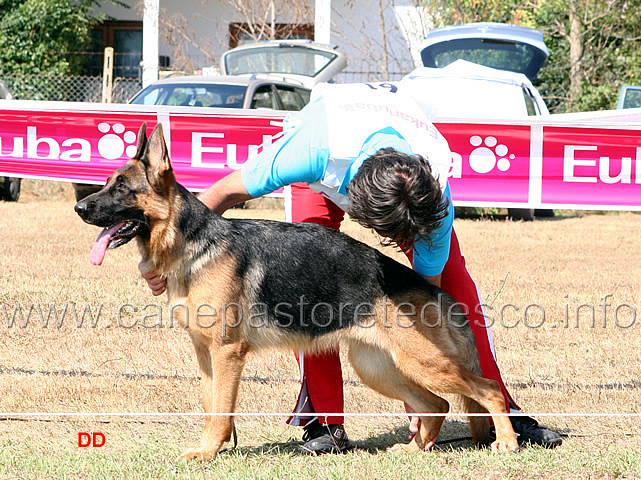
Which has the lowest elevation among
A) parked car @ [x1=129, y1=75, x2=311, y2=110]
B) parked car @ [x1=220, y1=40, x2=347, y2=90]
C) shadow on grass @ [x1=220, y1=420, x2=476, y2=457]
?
shadow on grass @ [x1=220, y1=420, x2=476, y2=457]

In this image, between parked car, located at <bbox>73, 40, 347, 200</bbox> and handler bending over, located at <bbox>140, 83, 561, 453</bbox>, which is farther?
parked car, located at <bbox>73, 40, 347, 200</bbox>

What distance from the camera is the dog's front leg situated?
12.9 ft

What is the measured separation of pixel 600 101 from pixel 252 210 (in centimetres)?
1024

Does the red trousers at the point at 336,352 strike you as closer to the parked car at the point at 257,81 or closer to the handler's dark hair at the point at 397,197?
the handler's dark hair at the point at 397,197

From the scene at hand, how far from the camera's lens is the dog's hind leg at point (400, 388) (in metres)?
4.30

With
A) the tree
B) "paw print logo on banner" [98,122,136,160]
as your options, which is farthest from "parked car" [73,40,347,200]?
the tree

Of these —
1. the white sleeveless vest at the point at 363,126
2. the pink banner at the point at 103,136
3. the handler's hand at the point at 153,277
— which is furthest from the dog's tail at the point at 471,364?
the pink banner at the point at 103,136

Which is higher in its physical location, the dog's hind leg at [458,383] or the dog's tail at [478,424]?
the dog's hind leg at [458,383]

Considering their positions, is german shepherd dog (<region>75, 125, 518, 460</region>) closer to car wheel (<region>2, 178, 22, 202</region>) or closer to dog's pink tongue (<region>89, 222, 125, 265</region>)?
dog's pink tongue (<region>89, 222, 125, 265</region>)

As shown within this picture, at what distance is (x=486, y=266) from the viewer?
9.48m

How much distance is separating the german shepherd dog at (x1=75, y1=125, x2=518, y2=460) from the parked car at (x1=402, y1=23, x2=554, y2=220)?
8163 millimetres

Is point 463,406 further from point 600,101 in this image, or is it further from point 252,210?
point 600,101

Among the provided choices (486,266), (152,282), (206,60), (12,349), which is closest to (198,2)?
(206,60)

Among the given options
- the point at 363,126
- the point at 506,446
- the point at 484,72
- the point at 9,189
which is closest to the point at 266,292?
the point at 363,126
